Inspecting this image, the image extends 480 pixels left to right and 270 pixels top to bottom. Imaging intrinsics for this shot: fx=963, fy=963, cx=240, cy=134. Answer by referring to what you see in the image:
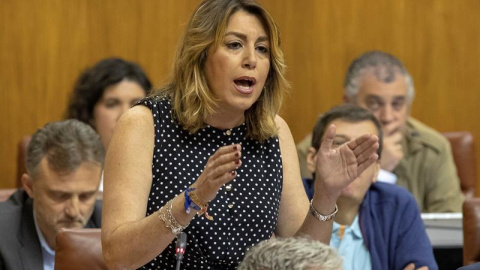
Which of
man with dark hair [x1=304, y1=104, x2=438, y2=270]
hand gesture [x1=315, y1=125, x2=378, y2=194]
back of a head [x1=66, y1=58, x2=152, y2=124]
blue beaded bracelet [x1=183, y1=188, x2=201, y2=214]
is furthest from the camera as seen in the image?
back of a head [x1=66, y1=58, x2=152, y2=124]

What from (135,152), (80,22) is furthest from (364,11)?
(135,152)

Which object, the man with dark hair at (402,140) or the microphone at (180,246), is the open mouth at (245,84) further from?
the man with dark hair at (402,140)

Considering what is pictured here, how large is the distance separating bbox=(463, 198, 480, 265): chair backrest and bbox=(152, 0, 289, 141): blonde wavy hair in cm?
86

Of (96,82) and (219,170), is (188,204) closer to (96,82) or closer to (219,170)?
(219,170)

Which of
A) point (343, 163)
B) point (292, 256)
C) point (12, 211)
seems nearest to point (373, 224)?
point (343, 163)

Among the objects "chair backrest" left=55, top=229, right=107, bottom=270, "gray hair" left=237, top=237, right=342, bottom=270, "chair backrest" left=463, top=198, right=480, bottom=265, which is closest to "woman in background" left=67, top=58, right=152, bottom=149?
"chair backrest" left=55, top=229, right=107, bottom=270

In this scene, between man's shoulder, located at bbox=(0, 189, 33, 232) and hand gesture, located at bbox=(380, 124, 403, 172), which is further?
hand gesture, located at bbox=(380, 124, 403, 172)

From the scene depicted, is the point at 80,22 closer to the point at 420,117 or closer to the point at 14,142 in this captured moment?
the point at 14,142

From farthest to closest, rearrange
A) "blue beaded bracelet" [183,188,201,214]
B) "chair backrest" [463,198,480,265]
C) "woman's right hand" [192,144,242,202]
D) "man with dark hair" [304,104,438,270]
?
"man with dark hair" [304,104,438,270]
"chair backrest" [463,198,480,265]
"blue beaded bracelet" [183,188,201,214]
"woman's right hand" [192,144,242,202]

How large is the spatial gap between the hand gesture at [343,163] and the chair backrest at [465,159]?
268 centimetres

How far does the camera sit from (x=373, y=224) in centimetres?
326

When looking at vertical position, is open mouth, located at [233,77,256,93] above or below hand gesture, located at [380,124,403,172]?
above

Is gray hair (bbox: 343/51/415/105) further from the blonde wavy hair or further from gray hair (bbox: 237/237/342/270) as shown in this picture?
gray hair (bbox: 237/237/342/270)

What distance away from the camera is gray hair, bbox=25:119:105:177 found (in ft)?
11.3
